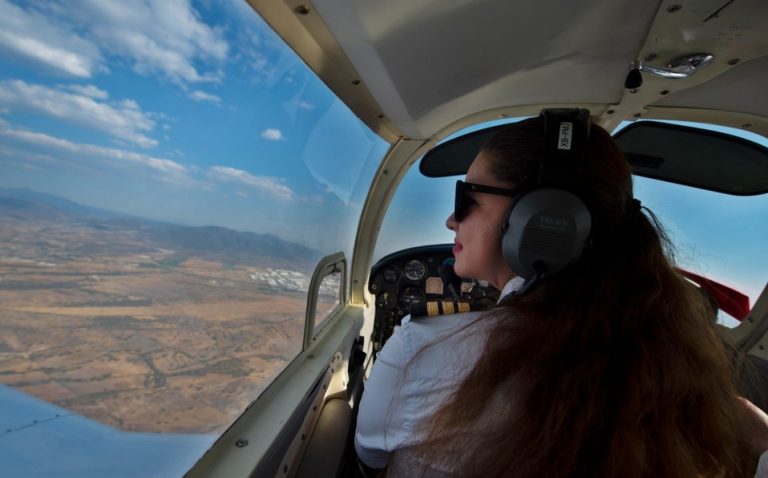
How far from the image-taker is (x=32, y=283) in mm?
667

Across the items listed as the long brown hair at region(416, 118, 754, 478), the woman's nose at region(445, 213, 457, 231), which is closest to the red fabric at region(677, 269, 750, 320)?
the long brown hair at region(416, 118, 754, 478)

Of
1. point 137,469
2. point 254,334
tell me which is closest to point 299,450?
point 254,334

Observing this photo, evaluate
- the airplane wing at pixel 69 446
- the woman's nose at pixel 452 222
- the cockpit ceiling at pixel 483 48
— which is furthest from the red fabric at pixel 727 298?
the airplane wing at pixel 69 446

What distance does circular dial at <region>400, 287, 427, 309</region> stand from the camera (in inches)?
135

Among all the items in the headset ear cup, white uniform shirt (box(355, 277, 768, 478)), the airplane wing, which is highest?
the headset ear cup

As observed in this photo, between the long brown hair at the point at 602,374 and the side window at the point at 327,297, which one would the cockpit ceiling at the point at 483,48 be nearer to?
the long brown hair at the point at 602,374

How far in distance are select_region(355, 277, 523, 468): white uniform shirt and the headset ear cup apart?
0.46 ft

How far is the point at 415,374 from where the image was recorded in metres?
0.87

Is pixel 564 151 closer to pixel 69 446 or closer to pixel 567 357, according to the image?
pixel 567 357

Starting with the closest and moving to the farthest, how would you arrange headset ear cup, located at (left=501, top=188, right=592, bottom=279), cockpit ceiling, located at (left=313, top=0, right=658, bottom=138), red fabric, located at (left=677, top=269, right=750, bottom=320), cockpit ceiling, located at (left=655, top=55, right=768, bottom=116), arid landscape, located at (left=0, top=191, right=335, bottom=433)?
1. arid landscape, located at (left=0, top=191, right=335, bottom=433)
2. headset ear cup, located at (left=501, top=188, right=592, bottom=279)
3. cockpit ceiling, located at (left=313, top=0, right=658, bottom=138)
4. cockpit ceiling, located at (left=655, top=55, right=768, bottom=116)
5. red fabric, located at (left=677, top=269, right=750, bottom=320)

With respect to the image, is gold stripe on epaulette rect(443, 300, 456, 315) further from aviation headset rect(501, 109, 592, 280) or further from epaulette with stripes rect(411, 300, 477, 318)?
aviation headset rect(501, 109, 592, 280)

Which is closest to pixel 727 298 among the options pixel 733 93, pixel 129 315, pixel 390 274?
pixel 733 93

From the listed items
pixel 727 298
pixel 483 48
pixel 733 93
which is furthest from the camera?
pixel 727 298

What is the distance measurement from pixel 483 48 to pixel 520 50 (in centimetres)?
19
